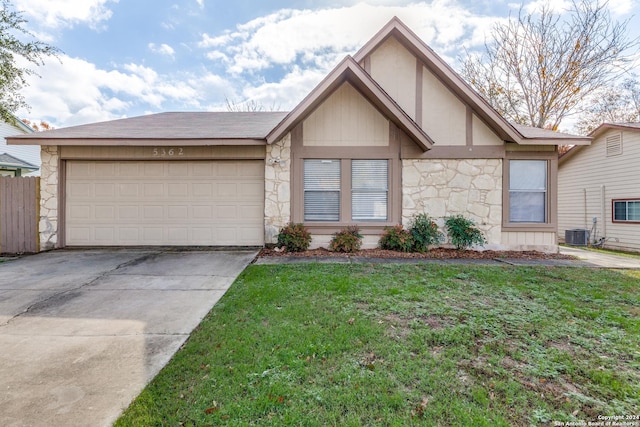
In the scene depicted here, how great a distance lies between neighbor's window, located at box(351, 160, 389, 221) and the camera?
8.23 m

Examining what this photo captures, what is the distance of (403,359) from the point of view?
9.11 feet

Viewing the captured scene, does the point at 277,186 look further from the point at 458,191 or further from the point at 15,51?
the point at 15,51

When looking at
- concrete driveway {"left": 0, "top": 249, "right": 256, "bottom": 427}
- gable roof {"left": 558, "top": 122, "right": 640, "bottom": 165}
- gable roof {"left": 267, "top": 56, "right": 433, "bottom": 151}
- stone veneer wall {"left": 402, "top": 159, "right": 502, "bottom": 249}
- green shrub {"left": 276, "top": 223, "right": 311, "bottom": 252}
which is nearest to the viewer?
concrete driveway {"left": 0, "top": 249, "right": 256, "bottom": 427}

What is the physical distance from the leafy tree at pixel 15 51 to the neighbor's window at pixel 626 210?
2183 cm

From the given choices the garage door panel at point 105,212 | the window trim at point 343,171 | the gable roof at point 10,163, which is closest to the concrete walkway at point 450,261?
the window trim at point 343,171

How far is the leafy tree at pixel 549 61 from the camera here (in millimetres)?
16141

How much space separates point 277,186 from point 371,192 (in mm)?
2606

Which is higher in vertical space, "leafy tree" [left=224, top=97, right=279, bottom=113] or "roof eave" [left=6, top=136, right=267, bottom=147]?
"leafy tree" [left=224, top=97, right=279, bottom=113]

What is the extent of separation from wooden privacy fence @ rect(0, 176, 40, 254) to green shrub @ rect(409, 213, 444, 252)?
10.3 m

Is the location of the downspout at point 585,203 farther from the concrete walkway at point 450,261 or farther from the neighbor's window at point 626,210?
the concrete walkway at point 450,261

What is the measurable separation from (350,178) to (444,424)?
6.60m

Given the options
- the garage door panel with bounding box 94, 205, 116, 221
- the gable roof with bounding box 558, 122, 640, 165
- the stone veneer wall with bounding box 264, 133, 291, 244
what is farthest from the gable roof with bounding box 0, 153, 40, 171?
the gable roof with bounding box 558, 122, 640, 165

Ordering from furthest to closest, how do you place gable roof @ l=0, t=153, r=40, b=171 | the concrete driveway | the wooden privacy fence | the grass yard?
gable roof @ l=0, t=153, r=40, b=171
the wooden privacy fence
the concrete driveway
the grass yard

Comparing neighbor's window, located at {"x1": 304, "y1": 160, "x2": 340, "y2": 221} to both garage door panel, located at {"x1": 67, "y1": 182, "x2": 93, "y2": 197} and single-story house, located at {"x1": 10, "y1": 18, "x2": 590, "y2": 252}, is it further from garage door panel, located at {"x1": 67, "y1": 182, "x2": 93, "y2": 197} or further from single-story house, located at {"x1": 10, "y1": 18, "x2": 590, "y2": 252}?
garage door panel, located at {"x1": 67, "y1": 182, "x2": 93, "y2": 197}
